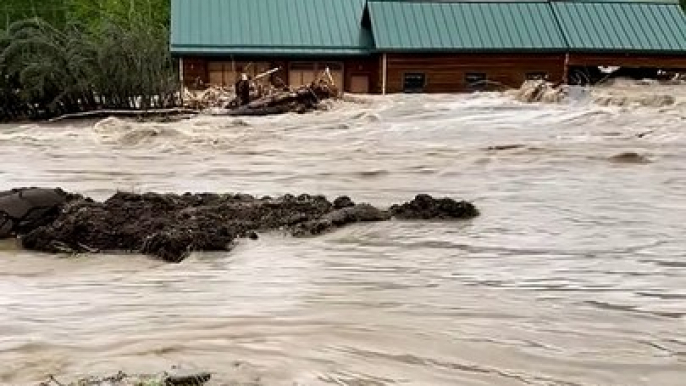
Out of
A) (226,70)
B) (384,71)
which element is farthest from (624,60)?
(226,70)

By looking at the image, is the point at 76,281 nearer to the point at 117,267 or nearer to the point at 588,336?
the point at 117,267

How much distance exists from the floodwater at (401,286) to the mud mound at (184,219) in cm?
17

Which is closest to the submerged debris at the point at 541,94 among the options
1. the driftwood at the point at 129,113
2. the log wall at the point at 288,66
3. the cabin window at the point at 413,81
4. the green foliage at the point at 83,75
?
the driftwood at the point at 129,113

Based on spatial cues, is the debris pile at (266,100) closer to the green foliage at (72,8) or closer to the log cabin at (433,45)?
the log cabin at (433,45)

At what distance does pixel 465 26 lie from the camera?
69.5 feet

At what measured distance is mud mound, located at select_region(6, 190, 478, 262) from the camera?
227 inches

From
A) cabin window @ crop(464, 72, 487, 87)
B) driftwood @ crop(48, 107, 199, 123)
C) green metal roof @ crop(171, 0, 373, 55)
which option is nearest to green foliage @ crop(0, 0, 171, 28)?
green metal roof @ crop(171, 0, 373, 55)

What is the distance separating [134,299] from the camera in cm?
443

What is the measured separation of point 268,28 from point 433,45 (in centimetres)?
388

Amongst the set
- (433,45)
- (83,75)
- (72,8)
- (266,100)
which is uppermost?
(72,8)

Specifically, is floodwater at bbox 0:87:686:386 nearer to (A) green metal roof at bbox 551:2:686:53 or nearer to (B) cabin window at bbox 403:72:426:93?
(B) cabin window at bbox 403:72:426:93

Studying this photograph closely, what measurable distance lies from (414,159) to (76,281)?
17.7 ft

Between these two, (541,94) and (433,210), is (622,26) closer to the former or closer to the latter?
(541,94)

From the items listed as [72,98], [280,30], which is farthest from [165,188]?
[280,30]
